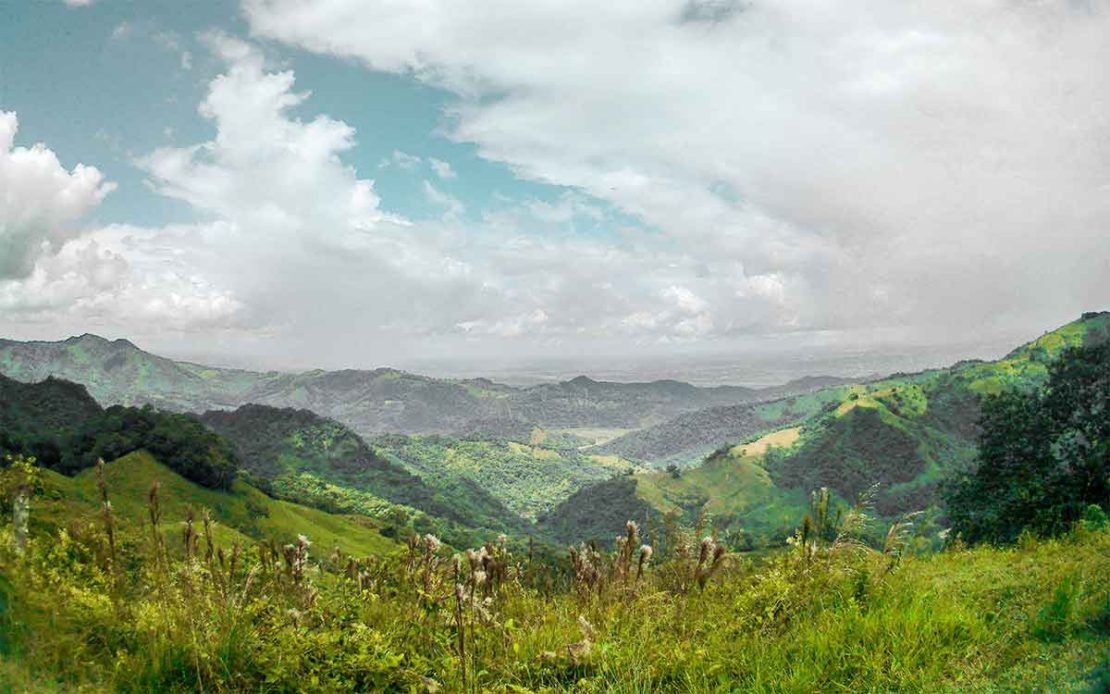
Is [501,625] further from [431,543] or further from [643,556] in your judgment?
[643,556]

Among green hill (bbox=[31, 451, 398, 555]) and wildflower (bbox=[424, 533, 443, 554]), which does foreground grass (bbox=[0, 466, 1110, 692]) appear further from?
green hill (bbox=[31, 451, 398, 555])

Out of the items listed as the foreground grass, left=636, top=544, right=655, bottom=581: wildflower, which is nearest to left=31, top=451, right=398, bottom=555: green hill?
the foreground grass

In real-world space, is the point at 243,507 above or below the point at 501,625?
below

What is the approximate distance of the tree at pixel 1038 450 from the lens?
34144 mm

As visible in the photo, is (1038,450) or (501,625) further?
(1038,450)

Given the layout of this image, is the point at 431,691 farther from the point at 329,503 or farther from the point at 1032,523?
the point at 329,503

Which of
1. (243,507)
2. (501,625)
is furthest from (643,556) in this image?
(243,507)

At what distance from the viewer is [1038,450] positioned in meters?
39.6

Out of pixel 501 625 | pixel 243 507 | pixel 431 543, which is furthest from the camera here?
pixel 243 507

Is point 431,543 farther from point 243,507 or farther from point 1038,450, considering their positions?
point 243,507

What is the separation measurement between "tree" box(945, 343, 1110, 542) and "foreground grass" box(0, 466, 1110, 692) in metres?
35.2

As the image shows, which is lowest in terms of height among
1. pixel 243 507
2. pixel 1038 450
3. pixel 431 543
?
pixel 243 507

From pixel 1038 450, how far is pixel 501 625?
47.2m

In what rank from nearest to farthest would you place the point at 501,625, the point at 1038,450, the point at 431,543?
1. the point at 431,543
2. the point at 501,625
3. the point at 1038,450
